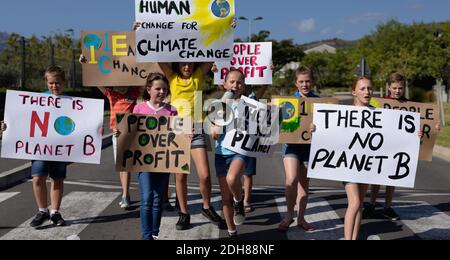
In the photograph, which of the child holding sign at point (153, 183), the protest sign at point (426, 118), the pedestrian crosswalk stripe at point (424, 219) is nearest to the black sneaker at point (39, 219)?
the child holding sign at point (153, 183)

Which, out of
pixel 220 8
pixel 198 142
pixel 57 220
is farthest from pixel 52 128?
pixel 220 8

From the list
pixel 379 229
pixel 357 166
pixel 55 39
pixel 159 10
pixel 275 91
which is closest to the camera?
pixel 357 166

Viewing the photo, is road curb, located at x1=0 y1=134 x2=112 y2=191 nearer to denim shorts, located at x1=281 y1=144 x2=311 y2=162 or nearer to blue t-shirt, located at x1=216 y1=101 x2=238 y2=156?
blue t-shirt, located at x1=216 y1=101 x2=238 y2=156

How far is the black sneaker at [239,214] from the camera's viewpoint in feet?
20.1

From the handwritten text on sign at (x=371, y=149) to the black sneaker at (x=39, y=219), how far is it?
9.65 ft

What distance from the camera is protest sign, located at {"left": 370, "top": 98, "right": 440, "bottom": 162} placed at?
6.21m

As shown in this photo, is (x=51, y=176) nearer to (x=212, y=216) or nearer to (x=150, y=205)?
(x=150, y=205)

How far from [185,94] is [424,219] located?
3133mm

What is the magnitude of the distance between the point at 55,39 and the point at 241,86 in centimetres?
6024

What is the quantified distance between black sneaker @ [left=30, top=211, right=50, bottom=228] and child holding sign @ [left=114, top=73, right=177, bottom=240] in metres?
1.54

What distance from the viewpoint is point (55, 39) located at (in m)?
61.7

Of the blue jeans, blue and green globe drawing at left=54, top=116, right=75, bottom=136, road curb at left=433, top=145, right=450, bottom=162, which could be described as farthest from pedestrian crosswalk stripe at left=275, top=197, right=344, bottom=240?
road curb at left=433, top=145, right=450, bottom=162
